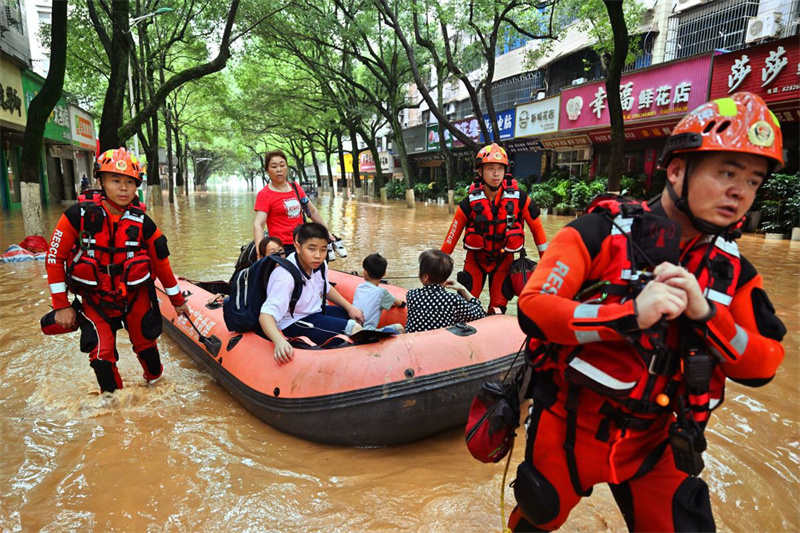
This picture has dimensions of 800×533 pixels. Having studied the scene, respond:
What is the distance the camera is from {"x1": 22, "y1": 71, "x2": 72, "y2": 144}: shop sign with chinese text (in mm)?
15242

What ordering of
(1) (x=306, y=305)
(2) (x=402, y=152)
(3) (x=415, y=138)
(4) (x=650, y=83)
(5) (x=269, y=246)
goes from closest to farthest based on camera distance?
(1) (x=306, y=305) < (5) (x=269, y=246) < (4) (x=650, y=83) < (2) (x=402, y=152) < (3) (x=415, y=138)

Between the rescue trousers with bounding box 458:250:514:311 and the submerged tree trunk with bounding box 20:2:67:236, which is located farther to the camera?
the submerged tree trunk with bounding box 20:2:67:236

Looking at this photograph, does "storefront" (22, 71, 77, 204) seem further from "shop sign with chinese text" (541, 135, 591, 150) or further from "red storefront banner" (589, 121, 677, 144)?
"red storefront banner" (589, 121, 677, 144)

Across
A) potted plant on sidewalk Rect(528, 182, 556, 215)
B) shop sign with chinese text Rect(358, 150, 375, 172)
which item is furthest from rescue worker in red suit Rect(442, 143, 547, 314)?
shop sign with chinese text Rect(358, 150, 375, 172)

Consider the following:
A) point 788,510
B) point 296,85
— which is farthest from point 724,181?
point 296,85

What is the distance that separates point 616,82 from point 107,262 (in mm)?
9529

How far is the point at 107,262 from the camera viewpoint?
130 inches

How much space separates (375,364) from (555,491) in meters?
1.60

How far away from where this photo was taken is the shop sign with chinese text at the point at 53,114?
15242 mm

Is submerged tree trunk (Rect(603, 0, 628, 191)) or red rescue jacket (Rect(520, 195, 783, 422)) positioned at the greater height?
submerged tree trunk (Rect(603, 0, 628, 191))

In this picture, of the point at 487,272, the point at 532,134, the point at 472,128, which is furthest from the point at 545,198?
the point at 487,272

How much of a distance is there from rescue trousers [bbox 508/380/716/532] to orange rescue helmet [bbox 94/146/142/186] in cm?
293

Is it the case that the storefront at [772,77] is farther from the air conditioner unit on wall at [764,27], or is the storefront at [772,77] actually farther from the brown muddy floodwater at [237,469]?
the brown muddy floodwater at [237,469]

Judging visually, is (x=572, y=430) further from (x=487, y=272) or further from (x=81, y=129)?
(x=81, y=129)
